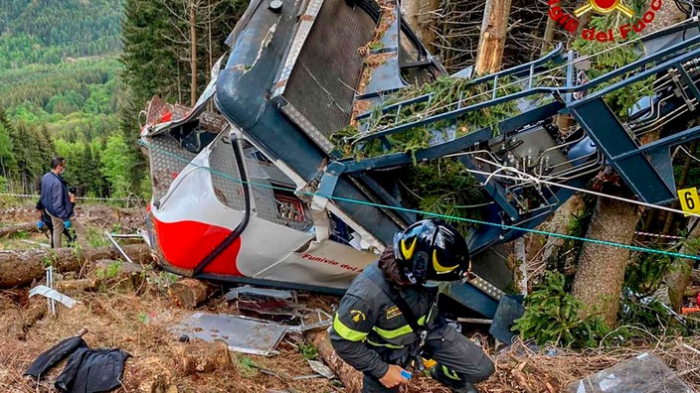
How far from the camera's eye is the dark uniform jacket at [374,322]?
96.0 inches

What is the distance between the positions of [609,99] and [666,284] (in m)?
2.92

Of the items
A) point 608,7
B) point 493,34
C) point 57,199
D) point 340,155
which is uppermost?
point 608,7

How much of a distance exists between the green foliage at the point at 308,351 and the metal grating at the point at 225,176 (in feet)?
3.94

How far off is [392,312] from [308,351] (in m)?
1.95

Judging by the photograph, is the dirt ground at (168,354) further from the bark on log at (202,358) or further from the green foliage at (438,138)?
the green foliage at (438,138)

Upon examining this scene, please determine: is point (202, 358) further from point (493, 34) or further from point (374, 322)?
point (493, 34)

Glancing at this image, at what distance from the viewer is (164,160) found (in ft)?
16.8

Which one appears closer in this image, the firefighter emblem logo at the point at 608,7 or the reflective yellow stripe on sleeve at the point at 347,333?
the reflective yellow stripe on sleeve at the point at 347,333

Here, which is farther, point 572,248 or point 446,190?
point 572,248

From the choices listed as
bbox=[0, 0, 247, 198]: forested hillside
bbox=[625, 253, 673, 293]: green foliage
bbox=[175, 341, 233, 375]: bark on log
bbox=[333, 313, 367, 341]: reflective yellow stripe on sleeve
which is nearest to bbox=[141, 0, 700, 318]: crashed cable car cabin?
bbox=[625, 253, 673, 293]: green foliage

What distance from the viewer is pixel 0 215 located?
14.4m

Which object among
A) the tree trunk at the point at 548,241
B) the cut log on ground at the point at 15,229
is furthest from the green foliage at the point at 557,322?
the cut log on ground at the point at 15,229

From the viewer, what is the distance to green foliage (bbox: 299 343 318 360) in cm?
421

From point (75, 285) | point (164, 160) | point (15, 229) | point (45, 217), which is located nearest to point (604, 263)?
point (164, 160)
